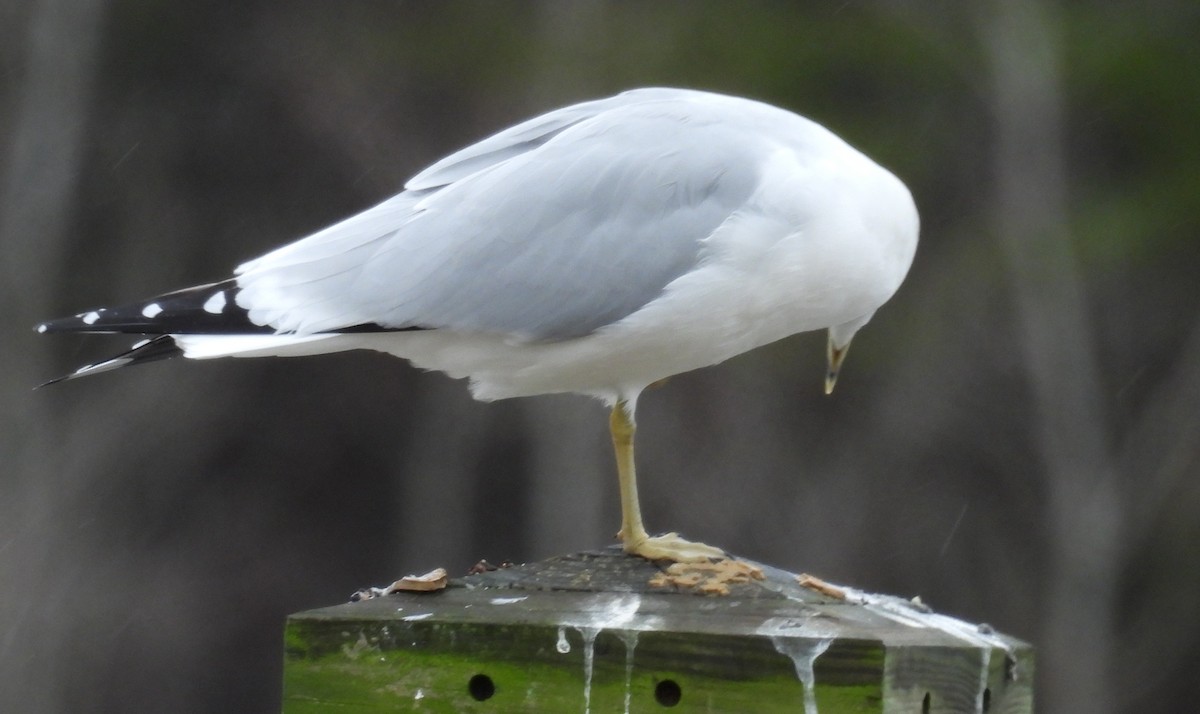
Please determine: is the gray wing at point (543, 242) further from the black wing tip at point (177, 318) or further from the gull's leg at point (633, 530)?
the gull's leg at point (633, 530)

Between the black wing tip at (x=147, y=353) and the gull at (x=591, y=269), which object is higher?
the gull at (x=591, y=269)

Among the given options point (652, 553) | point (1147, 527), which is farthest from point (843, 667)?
point (1147, 527)

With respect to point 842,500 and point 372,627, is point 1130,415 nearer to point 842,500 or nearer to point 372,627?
point 842,500

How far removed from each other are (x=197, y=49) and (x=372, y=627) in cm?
571

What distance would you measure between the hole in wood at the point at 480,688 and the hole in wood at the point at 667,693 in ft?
0.79

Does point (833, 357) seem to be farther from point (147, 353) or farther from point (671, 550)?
point (147, 353)

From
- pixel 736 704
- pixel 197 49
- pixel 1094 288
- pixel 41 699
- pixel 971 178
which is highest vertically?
pixel 197 49

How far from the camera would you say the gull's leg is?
272 cm

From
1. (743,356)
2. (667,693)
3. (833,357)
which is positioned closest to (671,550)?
(667,693)

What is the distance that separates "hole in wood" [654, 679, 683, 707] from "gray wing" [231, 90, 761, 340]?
0.68 metres

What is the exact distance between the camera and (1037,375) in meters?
7.41

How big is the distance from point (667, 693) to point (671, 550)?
1.46 feet

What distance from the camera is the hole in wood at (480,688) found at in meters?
2.39

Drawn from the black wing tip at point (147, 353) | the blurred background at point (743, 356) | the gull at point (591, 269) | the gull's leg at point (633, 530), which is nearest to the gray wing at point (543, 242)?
the gull at point (591, 269)
